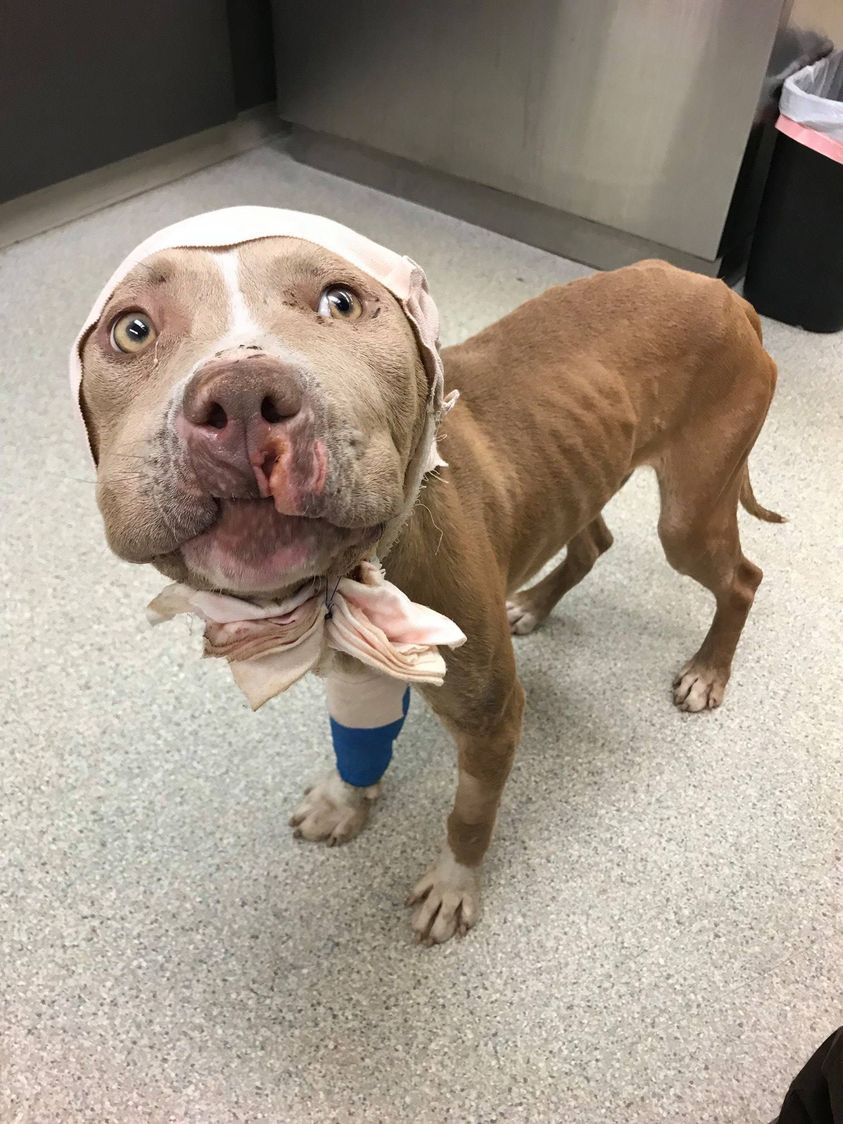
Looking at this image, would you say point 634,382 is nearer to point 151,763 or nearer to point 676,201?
point 151,763

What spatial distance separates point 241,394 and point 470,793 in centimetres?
75

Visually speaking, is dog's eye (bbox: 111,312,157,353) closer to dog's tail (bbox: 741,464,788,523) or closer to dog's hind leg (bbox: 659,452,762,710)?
dog's hind leg (bbox: 659,452,762,710)

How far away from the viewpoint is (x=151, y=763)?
153 cm

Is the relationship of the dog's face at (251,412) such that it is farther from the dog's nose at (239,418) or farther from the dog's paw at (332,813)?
the dog's paw at (332,813)

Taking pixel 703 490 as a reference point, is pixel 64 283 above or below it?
below

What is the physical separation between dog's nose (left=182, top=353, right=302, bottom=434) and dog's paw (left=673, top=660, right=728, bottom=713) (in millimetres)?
1207

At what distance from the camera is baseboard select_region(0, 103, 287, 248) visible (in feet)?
9.14

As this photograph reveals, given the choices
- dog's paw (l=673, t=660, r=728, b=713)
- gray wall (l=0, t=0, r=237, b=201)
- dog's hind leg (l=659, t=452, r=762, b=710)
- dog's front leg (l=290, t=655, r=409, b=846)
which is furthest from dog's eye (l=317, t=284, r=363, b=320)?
gray wall (l=0, t=0, r=237, b=201)

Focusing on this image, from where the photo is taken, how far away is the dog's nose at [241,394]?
64 cm

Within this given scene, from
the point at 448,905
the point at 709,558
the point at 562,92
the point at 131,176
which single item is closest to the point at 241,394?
the point at 448,905

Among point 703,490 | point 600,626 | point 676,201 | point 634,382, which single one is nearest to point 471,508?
point 634,382

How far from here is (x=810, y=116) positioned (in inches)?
87.4

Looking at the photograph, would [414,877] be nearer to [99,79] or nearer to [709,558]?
[709,558]

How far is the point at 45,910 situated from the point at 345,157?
272cm
